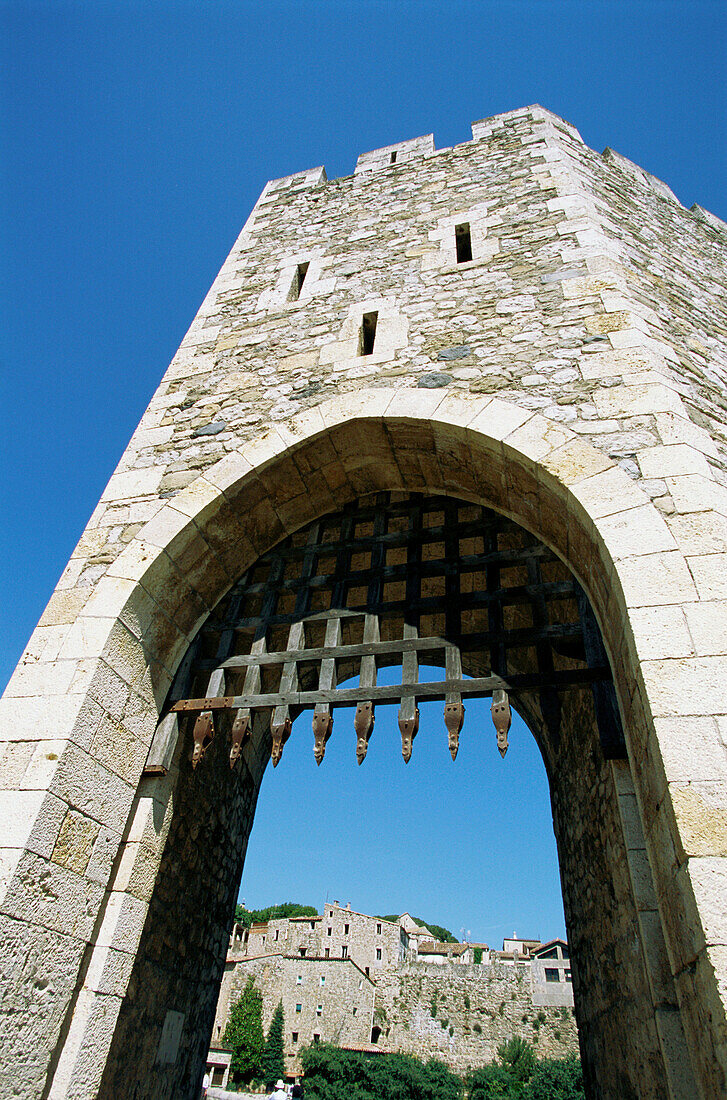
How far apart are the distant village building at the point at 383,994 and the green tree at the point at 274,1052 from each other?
265mm

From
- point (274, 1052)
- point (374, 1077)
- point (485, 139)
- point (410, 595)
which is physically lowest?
point (374, 1077)

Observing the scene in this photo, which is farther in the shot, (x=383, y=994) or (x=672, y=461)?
(x=383, y=994)

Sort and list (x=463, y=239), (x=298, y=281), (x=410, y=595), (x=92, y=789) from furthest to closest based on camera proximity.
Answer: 1. (x=298, y=281)
2. (x=463, y=239)
3. (x=410, y=595)
4. (x=92, y=789)

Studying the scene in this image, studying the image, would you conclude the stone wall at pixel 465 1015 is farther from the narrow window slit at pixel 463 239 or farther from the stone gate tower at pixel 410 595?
the narrow window slit at pixel 463 239

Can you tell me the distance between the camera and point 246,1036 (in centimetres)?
2414

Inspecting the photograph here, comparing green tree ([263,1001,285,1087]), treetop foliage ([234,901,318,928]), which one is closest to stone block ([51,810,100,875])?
green tree ([263,1001,285,1087])

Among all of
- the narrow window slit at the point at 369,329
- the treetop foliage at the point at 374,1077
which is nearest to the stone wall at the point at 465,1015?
the treetop foliage at the point at 374,1077

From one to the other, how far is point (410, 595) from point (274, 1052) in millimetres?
28071

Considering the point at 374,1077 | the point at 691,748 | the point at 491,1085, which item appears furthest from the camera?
the point at 374,1077

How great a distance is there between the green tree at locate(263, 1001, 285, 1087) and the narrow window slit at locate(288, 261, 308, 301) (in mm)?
27548

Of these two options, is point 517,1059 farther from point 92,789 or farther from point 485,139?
point 485,139

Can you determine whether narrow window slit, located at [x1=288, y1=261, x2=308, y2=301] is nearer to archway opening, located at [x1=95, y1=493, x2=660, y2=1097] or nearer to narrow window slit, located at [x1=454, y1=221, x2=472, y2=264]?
narrow window slit, located at [x1=454, y1=221, x2=472, y2=264]

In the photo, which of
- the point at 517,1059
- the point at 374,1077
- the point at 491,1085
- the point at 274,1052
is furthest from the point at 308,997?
the point at 517,1059

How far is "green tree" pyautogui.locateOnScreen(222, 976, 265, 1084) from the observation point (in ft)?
77.3
